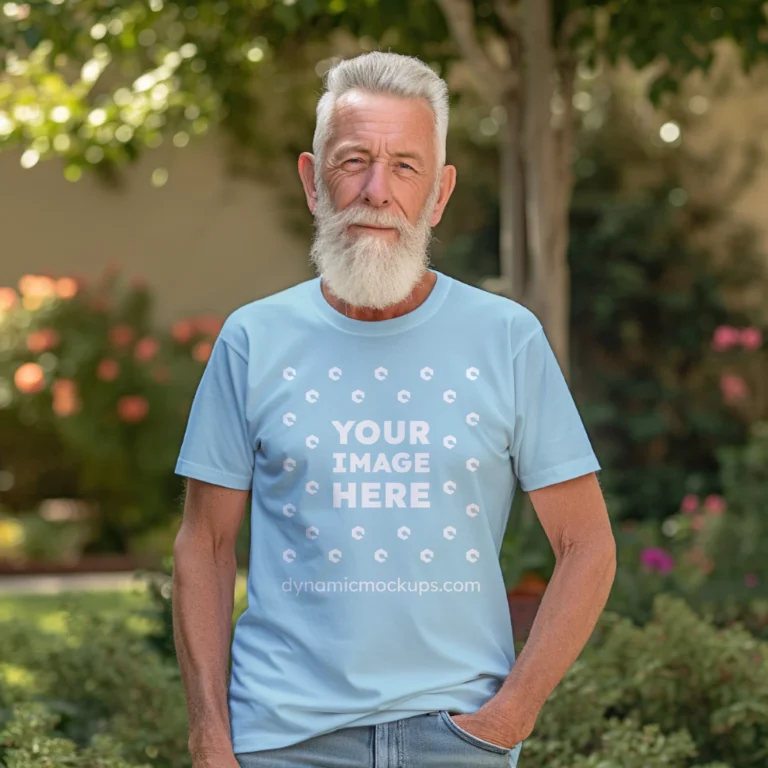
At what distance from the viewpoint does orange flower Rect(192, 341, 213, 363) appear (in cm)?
791

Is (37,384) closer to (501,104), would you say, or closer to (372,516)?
(501,104)

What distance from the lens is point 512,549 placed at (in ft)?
15.1

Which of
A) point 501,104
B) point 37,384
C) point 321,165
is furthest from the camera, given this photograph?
point 37,384

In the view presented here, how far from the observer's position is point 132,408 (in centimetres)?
798

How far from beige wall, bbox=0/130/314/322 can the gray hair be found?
7.08m

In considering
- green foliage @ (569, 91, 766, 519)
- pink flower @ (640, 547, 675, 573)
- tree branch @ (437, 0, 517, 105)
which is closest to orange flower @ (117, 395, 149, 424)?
green foliage @ (569, 91, 766, 519)

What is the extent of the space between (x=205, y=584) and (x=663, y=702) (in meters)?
1.91

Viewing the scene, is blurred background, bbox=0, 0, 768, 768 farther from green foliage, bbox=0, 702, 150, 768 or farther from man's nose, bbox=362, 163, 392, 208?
man's nose, bbox=362, 163, 392, 208

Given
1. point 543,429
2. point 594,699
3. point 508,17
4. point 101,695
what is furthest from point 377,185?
point 508,17

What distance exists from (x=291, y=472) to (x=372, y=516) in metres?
0.14

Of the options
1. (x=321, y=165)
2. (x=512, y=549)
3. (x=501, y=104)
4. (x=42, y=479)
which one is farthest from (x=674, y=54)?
(x=42, y=479)

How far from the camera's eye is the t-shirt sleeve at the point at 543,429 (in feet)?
6.83

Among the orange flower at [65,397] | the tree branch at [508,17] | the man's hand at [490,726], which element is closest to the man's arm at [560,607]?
the man's hand at [490,726]

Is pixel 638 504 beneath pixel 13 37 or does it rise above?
beneath
